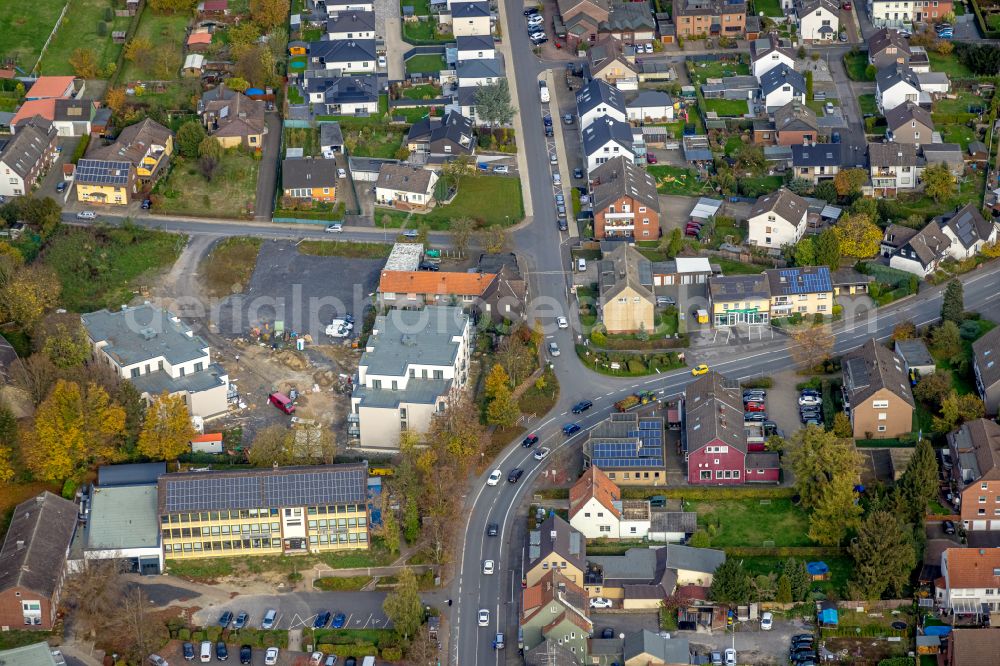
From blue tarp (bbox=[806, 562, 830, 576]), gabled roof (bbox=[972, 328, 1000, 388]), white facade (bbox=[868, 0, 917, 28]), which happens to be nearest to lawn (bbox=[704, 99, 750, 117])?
white facade (bbox=[868, 0, 917, 28])

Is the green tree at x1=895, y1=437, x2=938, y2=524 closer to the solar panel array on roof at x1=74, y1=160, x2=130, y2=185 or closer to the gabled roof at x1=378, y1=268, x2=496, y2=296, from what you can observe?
the gabled roof at x1=378, y1=268, x2=496, y2=296

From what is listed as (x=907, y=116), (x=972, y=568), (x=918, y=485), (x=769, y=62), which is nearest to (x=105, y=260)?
(x=769, y=62)

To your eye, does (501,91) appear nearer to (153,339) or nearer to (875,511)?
(153,339)

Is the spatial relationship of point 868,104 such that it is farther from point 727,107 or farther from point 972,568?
point 972,568

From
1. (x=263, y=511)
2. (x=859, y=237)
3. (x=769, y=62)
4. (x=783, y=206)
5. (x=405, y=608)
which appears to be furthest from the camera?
(x=769, y=62)

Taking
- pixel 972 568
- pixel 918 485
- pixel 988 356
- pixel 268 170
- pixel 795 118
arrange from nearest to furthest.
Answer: pixel 972 568 < pixel 918 485 < pixel 988 356 < pixel 268 170 < pixel 795 118

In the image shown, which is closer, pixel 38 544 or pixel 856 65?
pixel 38 544
